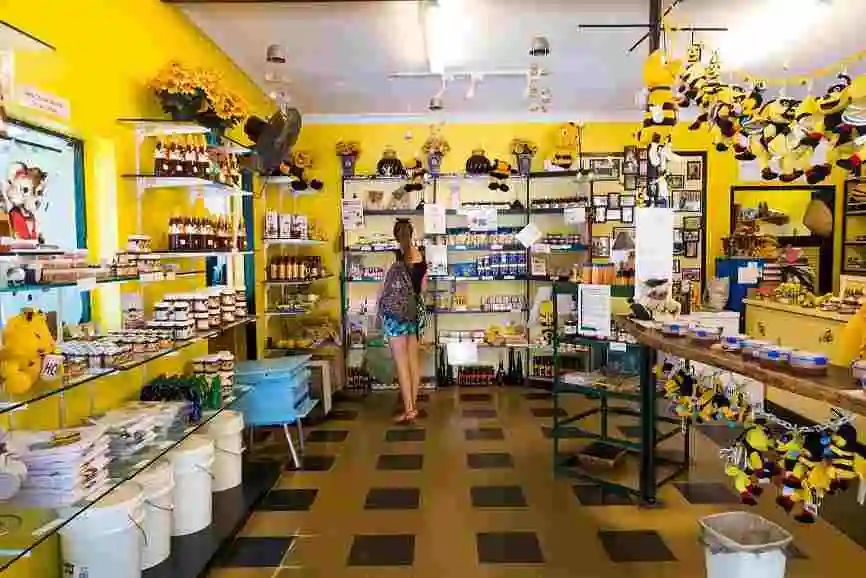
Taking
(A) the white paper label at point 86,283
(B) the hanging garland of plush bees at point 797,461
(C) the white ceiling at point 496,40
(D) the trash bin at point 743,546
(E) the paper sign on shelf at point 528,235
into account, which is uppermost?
(C) the white ceiling at point 496,40

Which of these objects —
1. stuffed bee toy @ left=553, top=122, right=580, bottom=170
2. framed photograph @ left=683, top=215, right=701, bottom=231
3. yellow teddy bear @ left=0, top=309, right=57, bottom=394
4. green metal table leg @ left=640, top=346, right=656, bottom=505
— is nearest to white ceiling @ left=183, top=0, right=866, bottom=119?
stuffed bee toy @ left=553, top=122, right=580, bottom=170

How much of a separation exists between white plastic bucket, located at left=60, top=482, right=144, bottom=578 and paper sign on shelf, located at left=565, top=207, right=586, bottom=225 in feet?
17.1

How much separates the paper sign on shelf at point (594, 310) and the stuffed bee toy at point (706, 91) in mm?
1242

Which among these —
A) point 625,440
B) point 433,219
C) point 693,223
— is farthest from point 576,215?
point 625,440

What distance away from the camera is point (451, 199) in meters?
7.51

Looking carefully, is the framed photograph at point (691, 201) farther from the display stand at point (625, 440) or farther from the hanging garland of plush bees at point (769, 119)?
the hanging garland of plush bees at point (769, 119)

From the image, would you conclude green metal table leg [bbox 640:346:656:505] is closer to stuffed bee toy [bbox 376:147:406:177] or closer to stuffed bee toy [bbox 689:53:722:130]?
stuffed bee toy [bbox 689:53:722:130]

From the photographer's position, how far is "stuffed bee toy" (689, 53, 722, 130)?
2.99 meters

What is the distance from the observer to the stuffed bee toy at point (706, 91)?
2990 millimetres

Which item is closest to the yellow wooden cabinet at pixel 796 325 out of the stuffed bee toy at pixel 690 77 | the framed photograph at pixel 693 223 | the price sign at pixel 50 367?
the framed photograph at pixel 693 223

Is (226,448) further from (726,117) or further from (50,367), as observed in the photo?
(726,117)

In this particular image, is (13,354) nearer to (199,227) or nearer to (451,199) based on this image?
(199,227)

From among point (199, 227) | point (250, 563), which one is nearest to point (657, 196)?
point (199, 227)

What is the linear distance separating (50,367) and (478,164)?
17.2 feet
